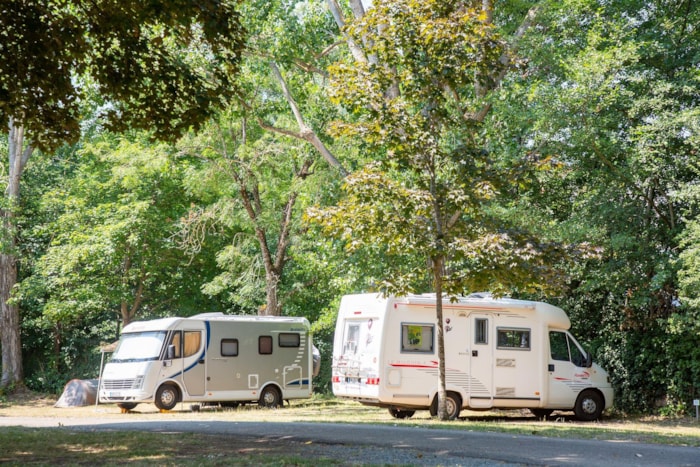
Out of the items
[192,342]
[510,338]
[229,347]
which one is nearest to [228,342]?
[229,347]

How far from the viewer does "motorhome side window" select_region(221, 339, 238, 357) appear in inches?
850

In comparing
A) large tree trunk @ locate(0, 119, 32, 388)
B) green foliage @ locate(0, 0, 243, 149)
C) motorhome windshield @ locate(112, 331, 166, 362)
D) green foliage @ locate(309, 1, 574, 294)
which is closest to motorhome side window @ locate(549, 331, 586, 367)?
green foliage @ locate(309, 1, 574, 294)

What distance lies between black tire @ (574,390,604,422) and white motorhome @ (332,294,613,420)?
23 mm

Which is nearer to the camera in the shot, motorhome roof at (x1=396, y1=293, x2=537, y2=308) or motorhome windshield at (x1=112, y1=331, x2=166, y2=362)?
motorhome roof at (x1=396, y1=293, x2=537, y2=308)

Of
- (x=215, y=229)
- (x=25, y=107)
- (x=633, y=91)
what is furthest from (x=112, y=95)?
(x=215, y=229)

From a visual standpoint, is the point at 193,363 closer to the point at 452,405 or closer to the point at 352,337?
the point at 352,337

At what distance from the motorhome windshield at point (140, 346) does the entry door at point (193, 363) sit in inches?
26.2

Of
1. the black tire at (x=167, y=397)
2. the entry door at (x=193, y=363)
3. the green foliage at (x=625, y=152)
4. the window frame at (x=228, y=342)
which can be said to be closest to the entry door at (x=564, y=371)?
the green foliage at (x=625, y=152)

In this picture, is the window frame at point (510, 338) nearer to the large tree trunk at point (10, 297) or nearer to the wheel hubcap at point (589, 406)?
Result: the wheel hubcap at point (589, 406)

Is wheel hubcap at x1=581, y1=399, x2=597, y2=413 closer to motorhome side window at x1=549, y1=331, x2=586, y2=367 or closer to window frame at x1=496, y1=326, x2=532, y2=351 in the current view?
motorhome side window at x1=549, y1=331, x2=586, y2=367

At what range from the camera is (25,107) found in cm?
1018

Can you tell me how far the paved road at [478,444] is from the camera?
8.97 m

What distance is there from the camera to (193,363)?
2092cm

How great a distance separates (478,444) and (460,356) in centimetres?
731
